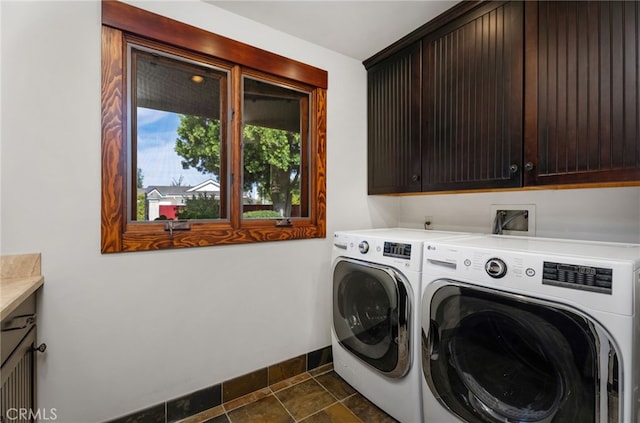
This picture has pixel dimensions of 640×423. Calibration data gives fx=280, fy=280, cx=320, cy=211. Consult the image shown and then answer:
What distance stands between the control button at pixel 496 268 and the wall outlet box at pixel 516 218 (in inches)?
32.4

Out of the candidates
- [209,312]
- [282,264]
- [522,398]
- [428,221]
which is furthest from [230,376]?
[428,221]

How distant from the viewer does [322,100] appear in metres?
1.99

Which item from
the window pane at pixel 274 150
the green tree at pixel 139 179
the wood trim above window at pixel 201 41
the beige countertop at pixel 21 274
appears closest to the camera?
the beige countertop at pixel 21 274

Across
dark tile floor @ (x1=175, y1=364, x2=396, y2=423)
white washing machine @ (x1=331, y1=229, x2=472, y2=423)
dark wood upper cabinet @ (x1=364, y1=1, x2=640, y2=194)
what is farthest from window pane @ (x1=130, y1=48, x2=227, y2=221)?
dark wood upper cabinet @ (x1=364, y1=1, x2=640, y2=194)

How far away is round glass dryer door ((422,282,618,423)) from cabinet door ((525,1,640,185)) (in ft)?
2.13

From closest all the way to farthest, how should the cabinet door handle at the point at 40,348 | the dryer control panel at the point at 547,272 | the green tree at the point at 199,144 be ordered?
1. the dryer control panel at the point at 547,272
2. the cabinet door handle at the point at 40,348
3. the green tree at the point at 199,144

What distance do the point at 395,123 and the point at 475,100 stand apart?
56cm

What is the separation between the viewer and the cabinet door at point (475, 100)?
1.36 m

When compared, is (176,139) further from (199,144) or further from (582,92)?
(582,92)

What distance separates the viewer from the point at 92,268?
50.9 inches

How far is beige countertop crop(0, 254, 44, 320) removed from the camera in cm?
103

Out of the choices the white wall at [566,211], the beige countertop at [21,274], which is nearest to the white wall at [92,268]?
the beige countertop at [21,274]

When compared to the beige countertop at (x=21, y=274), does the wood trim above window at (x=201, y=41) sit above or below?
above

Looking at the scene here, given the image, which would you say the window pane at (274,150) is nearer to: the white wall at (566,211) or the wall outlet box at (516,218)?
the white wall at (566,211)
